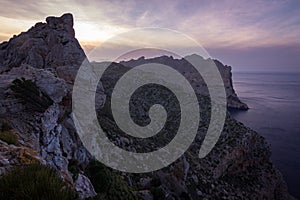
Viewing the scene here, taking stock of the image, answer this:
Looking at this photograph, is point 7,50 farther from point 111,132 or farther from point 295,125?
point 295,125

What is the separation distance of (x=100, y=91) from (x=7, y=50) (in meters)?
16.8

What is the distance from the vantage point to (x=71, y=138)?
14.3m

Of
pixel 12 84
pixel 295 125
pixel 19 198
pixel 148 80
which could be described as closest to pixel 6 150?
pixel 19 198

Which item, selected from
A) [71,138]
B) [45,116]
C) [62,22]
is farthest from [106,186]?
[62,22]

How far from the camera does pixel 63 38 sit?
3275 centimetres

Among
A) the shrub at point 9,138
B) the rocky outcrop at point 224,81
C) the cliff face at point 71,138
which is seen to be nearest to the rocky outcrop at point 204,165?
the cliff face at point 71,138

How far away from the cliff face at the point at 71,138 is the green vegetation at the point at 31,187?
1.26 meters

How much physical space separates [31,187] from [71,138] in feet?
33.6

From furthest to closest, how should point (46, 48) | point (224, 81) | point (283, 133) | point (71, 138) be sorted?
point (224, 81), point (283, 133), point (46, 48), point (71, 138)

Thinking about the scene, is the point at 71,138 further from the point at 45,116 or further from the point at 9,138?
the point at 9,138

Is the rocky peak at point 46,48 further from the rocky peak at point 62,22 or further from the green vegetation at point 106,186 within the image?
the green vegetation at point 106,186

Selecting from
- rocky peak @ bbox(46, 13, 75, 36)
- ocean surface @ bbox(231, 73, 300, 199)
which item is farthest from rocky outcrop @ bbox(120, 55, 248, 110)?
rocky peak @ bbox(46, 13, 75, 36)

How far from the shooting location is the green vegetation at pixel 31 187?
4340 mm

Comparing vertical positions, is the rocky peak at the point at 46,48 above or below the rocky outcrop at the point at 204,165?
above
